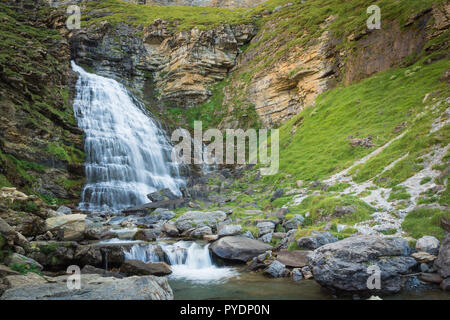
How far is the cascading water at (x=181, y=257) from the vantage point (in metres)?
9.95

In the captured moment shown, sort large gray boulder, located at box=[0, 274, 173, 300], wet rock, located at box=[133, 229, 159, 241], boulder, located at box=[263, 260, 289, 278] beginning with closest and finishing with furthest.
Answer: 1. large gray boulder, located at box=[0, 274, 173, 300]
2. boulder, located at box=[263, 260, 289, 278]
3. wet rock, located at box=[133, 229, 159, 241]

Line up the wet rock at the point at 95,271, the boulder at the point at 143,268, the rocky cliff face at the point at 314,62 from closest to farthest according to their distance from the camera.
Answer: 1. the wet rock at the point at 95,271
2. the boulder at the point at 143,268
3. the rocky cliff face at the point at 314,62

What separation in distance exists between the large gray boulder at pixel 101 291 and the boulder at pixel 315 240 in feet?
18.4

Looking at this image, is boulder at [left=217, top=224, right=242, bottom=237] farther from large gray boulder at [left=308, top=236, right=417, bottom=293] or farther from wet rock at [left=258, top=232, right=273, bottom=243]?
large gray boulder at [left=308, top=236, right=417, bottom=293]

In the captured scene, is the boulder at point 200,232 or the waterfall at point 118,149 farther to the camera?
the waterfall at point 118,149

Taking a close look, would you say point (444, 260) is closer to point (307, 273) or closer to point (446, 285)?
point (446, 285)

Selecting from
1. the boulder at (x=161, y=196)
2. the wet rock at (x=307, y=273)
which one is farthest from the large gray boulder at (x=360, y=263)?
the boulder at (x=161, y=196)

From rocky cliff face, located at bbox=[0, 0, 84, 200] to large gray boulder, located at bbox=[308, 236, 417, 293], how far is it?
17.0 metres

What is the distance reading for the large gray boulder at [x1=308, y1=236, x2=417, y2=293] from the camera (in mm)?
6672

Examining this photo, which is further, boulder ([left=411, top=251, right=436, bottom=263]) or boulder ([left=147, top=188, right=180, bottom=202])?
boulder ([left=147, top=188, right=180, bottom=202])

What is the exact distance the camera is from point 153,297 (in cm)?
517

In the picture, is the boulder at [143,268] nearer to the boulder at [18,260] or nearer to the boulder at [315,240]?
the boulder at [18,260]

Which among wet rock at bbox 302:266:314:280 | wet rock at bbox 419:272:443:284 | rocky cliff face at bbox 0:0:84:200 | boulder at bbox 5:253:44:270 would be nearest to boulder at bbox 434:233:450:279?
wet rock at bbox 419:272:443:284
